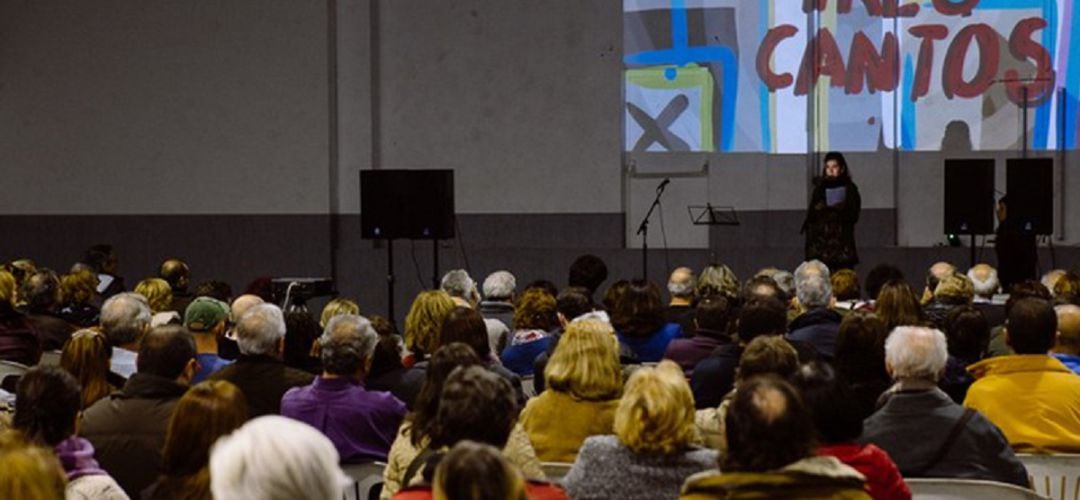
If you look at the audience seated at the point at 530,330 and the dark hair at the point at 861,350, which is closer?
the dark hair at the point at 861,350

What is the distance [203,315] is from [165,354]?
177 centimetres

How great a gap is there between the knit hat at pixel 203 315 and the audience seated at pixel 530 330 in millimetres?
1284

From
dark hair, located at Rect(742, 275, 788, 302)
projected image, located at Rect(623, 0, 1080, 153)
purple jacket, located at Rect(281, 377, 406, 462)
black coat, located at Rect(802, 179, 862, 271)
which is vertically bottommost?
purple jacket, located at Rect(281, 377, 406, 462)

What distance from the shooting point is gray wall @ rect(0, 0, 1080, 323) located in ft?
47.7

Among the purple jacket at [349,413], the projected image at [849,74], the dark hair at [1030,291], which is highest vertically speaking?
the projected image at [849,74]

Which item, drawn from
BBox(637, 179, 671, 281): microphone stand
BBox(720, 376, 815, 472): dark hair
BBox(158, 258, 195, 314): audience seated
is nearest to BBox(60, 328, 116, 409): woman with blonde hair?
BBox(720, 376, 815, 472): dark hair

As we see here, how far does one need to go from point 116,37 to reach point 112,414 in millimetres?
11027

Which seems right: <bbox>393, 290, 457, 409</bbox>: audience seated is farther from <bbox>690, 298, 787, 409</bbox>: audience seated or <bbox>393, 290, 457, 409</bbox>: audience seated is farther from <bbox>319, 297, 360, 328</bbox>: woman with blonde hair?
<bbox>690, 298, 787, 409</bbox>: audience seated

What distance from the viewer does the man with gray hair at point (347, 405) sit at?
5438 mm

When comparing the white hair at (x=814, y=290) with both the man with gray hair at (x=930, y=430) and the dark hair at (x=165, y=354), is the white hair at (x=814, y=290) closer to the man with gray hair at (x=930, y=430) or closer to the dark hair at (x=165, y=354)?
the man with gray hair at (x=930, y=430)

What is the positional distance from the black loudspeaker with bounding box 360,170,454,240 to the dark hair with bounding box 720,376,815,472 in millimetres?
9123

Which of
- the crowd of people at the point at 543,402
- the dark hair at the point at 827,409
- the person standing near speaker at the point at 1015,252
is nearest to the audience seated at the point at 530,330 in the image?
the crowd of people at the point at 543,402

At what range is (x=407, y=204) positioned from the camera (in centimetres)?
1266

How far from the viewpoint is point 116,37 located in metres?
15.4
